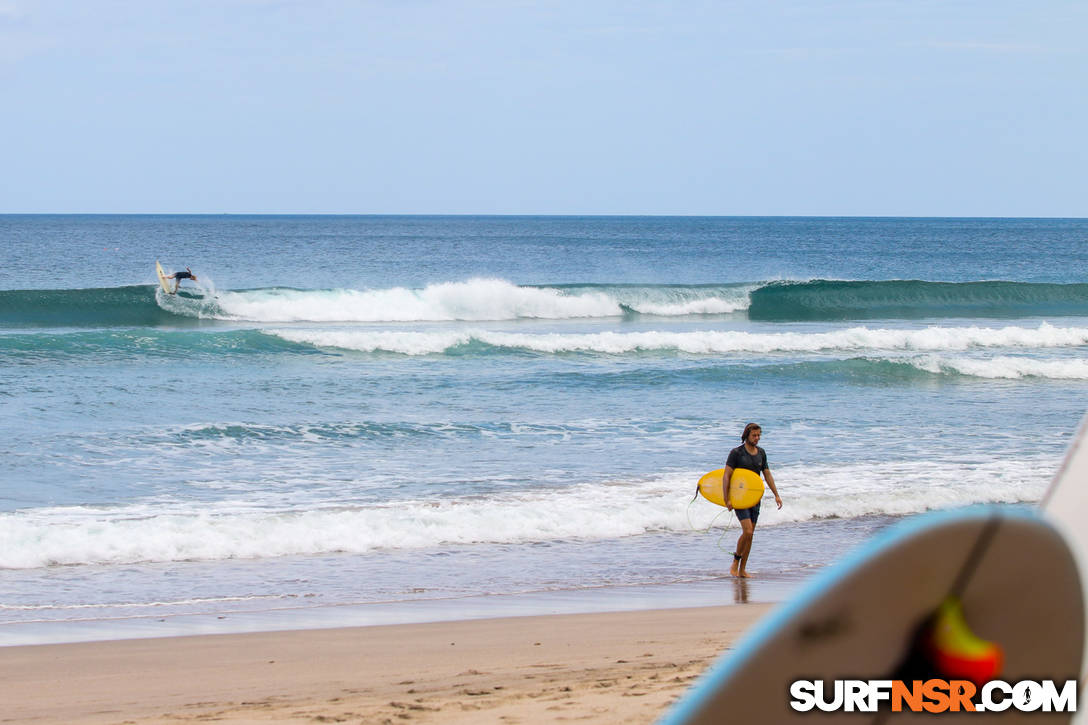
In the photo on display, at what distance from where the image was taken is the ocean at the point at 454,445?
830cm

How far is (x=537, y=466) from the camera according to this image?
482 inches

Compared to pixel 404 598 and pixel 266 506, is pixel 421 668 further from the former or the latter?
pixel 266 506

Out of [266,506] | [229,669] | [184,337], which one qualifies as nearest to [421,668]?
[229,669]

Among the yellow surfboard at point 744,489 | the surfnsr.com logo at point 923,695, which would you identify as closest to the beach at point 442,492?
the yellow surfboard at point 744,489

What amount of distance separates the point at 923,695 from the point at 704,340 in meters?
23.9

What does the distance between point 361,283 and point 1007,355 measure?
2820 centimetres

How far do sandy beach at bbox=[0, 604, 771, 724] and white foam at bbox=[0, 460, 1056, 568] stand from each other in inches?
91.9

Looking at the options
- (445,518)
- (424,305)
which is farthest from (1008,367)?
(424,305)

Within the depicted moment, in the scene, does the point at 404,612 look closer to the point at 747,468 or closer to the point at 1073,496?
the point at 747,468

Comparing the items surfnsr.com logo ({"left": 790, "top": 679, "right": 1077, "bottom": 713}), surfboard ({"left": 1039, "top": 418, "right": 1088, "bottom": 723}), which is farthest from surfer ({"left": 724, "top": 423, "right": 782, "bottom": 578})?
surfnsr.com logo ({"left": 790, "top": 679, "right": 1077, "bottom": 713})


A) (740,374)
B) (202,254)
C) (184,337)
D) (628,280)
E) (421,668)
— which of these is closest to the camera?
(421,668)

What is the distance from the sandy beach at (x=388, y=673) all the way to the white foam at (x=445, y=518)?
233 cm

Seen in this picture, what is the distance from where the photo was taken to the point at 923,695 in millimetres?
1096

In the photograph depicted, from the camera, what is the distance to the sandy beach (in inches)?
207
